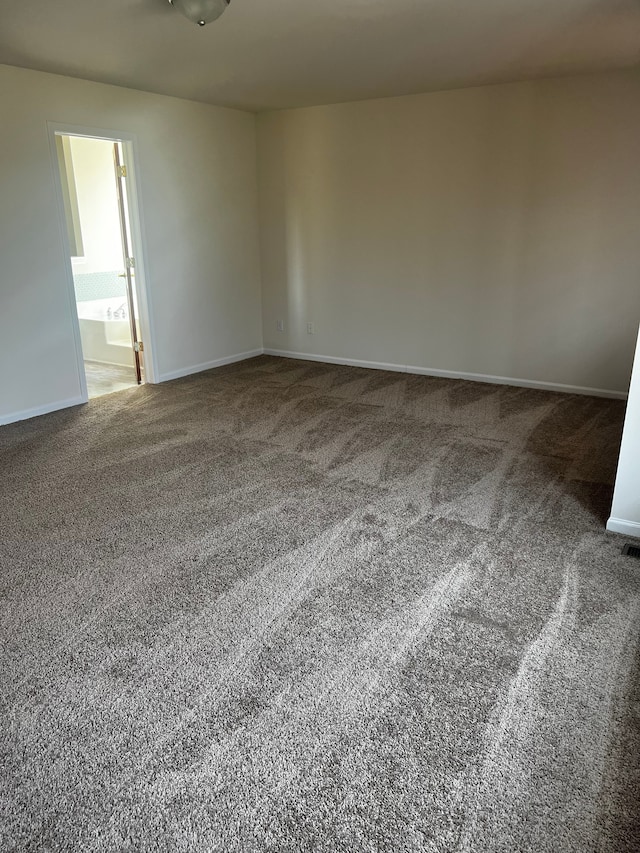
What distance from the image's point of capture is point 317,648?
7.09 feet

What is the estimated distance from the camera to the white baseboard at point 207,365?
584 cm

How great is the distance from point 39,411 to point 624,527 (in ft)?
13.8

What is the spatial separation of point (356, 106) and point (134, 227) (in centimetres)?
233

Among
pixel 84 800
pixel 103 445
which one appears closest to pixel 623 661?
pixel 84 800

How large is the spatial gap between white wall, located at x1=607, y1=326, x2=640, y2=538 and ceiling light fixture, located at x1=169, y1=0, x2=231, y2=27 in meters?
2.63

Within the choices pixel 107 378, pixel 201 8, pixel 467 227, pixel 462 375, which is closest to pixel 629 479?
pixel 462 375

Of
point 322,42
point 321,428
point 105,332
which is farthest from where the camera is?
point 105,332

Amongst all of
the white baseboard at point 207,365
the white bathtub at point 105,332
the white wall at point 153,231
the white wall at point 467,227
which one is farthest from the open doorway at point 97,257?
the white wall at point 467,227

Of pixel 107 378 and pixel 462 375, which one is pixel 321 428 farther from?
pixel 107 378

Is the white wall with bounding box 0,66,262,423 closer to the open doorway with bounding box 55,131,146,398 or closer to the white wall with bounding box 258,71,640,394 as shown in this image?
the white wall with bounding box 258,71,640,394

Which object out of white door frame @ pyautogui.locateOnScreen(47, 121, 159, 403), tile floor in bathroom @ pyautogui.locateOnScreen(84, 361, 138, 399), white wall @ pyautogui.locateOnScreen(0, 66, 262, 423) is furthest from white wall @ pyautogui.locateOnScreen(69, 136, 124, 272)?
white door frame @ pyautogui.locateOnScreen(47, 121, 159, 403)

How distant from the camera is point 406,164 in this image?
550 cm

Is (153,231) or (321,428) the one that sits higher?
(153,231)

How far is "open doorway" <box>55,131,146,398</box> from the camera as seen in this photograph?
250 inches
